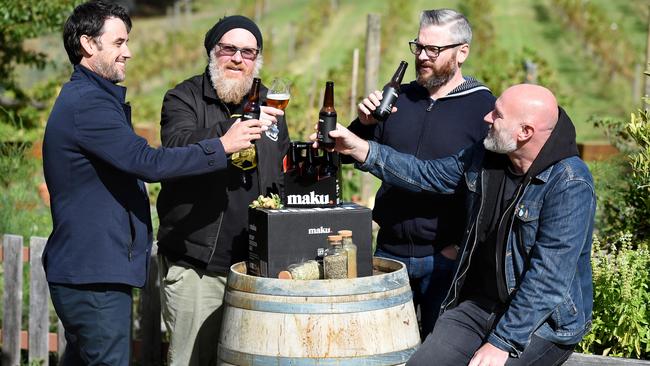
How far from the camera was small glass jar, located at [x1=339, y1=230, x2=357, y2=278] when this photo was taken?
13.1 ft

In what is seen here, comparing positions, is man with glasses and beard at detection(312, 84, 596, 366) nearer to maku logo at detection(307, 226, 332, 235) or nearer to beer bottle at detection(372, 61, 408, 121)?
beer bottle at detection(372, 61, 408, 121)

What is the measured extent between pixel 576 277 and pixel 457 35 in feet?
4.20

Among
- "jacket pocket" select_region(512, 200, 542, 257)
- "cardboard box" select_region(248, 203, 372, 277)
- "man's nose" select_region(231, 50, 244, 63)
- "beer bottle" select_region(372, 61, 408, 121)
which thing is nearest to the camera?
"jacket pocket" select_region(512, 200, 542, 257)

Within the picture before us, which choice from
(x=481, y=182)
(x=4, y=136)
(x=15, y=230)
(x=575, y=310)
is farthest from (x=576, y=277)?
(x=4, y=136)

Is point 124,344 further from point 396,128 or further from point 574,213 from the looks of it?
point 574,213

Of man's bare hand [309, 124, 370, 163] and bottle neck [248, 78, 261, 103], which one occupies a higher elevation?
bottle neck [248, 78, 261, 103]

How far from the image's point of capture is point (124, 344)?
4.22 m

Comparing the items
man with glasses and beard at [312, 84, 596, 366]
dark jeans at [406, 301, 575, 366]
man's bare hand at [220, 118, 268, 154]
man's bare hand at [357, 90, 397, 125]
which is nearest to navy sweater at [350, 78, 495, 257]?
man's bare hand at [357, 90, 397, 125]

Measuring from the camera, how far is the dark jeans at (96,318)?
408 centimetres

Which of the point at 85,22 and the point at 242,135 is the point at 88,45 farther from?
the point at 242,135

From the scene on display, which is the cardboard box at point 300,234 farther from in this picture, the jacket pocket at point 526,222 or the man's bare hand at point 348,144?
the jacket pocket at point 526,222

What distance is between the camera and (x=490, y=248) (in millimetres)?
4094

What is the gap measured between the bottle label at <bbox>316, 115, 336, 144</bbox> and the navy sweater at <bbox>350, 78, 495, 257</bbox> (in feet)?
1.70

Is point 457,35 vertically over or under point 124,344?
over
